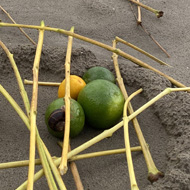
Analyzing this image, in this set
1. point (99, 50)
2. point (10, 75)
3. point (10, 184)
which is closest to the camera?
point (10, 184)

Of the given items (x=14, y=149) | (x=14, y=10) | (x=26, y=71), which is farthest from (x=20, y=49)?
(x=14, y=10)

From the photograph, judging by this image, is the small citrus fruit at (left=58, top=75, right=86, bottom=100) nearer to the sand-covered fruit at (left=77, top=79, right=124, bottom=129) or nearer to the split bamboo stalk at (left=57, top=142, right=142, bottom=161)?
the sand-covered fruit at (left=77, top=79, right=124, bottom=129)

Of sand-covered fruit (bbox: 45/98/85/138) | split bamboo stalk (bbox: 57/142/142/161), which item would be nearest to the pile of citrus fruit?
sand-covered fruit (bbox: 45/98/85/138)

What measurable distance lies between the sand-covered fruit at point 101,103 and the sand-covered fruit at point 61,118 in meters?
0.04

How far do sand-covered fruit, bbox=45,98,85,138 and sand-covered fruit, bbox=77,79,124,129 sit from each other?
0.04m

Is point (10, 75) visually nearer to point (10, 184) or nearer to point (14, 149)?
point (14, 149)

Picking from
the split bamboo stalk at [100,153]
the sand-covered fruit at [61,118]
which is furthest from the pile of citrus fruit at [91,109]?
the split bamboo stalk at [100,153]

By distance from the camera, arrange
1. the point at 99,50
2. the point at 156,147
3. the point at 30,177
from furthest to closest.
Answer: the point at 99,50, the point at 156,147, the point at 30,177

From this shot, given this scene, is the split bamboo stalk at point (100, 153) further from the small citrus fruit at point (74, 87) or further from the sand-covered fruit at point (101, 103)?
the small citrus fruit at point (74, 87)

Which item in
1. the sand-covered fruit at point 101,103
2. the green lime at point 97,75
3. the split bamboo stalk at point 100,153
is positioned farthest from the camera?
the green lime at point 97,75

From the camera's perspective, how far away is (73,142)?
125 centimetres

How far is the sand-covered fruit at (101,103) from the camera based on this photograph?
1.20 meters

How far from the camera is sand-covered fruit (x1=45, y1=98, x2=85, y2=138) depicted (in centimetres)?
114

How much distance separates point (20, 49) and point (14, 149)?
484mm
